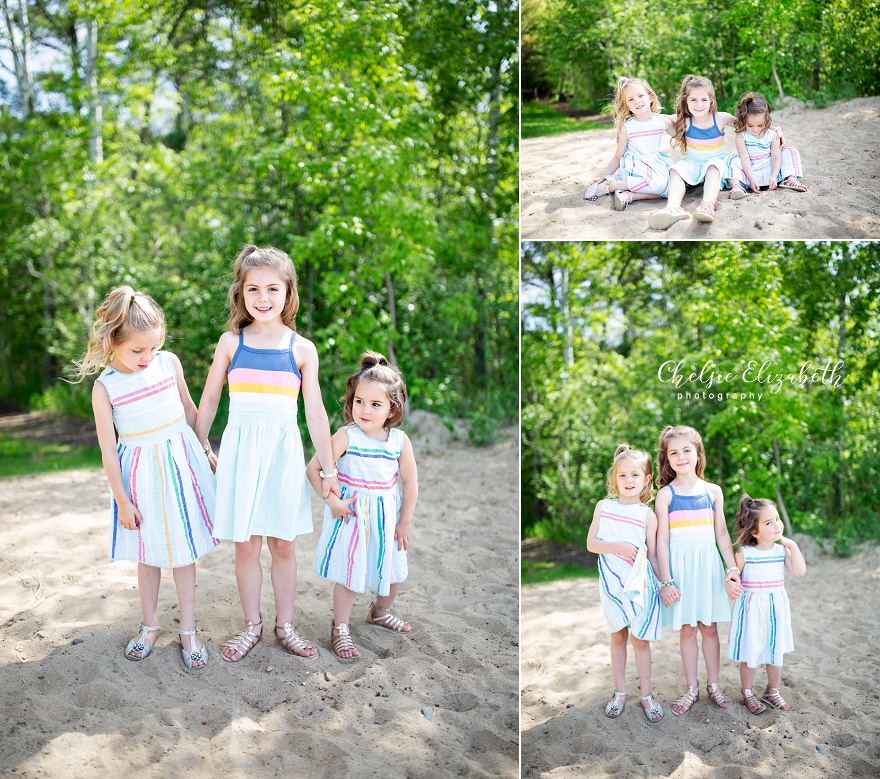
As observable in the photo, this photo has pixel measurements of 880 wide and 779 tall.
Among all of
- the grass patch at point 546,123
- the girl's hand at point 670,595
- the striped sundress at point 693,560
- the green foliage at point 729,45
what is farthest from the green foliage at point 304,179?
the girl's hand at point 670,595

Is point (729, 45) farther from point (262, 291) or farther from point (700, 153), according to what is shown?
point (262, 291)

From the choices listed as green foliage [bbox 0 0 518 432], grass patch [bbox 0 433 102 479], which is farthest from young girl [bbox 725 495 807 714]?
grass patch [bbox 0 433 102 479]

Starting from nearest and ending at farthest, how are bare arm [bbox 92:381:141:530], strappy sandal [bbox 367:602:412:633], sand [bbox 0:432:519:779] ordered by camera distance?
sand [bbox 0:432:519:779]
bare arm [bbox 92:381:141:530]
strappy sandal [bbox 367:602:412:633]

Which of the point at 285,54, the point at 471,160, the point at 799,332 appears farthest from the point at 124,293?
the point at 471,160

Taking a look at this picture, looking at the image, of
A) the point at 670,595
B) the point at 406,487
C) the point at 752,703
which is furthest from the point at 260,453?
the point at 752,703

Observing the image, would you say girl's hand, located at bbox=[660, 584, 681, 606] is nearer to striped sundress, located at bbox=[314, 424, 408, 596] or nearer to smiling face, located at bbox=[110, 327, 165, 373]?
striped sundress, located at bbox=[314, 424, 408, 596]

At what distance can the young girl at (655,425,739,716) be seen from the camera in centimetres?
288

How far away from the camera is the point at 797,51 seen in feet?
10.2

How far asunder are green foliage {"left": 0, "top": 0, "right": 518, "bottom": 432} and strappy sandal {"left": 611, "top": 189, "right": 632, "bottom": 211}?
2.95 m

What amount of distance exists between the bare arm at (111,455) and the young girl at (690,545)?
1.90 metres

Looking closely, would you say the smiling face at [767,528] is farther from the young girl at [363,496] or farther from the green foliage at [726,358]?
the young girl at [363,496]

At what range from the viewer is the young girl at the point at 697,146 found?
117 inches

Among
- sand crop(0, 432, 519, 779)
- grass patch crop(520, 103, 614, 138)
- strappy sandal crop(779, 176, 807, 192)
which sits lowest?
sand crop(0, 432, 519, 779)

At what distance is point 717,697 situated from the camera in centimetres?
296
